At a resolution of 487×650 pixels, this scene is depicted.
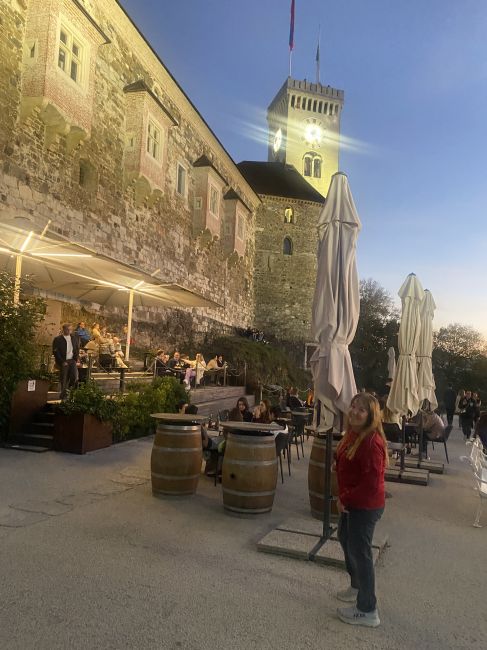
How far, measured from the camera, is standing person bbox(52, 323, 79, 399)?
953cm

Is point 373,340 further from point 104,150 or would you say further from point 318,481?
point 318,481

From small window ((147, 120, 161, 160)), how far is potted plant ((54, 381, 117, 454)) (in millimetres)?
12095

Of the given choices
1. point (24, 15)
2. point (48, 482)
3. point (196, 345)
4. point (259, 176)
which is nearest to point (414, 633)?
point (48, 482)

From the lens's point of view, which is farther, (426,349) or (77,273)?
(77,273)

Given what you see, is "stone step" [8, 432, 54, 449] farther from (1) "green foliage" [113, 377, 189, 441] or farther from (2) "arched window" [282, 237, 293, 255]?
(2) "arched window" [282, 237, 293, 255]

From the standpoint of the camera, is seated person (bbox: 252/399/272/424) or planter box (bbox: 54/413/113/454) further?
seated person (bbox: 252/399/272/424)

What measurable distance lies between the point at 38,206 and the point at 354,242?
31.8 feet

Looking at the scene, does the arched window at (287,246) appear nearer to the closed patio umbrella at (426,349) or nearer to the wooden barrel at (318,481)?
the closed patio umbrella at (426,349)

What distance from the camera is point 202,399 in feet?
49.2

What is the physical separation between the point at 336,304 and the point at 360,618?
3.17 m

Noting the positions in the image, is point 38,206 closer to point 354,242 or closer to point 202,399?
point 202,399

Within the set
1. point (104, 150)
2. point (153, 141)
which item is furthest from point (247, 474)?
point (153, 141)

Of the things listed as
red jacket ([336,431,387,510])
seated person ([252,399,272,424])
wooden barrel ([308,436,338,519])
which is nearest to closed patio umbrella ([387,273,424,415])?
seated person ([252,399,272,424])

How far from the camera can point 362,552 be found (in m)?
3.27
